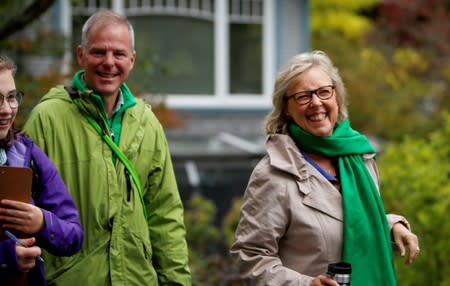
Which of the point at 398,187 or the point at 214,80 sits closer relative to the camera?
the point at 398,187

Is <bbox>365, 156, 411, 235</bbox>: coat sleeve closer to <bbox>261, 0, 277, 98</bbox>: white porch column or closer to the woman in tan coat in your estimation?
the woman in tan coat

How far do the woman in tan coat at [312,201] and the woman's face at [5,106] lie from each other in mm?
1066

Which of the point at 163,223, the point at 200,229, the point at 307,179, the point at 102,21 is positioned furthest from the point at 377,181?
the point at 200,229

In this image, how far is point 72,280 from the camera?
369 centimetres

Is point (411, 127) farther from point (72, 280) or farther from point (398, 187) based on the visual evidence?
point (72, 280)

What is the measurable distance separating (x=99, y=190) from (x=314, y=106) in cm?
100

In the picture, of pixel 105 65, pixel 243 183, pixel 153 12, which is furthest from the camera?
pixel 153 12

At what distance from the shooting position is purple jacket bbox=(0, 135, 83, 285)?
315 centimetres

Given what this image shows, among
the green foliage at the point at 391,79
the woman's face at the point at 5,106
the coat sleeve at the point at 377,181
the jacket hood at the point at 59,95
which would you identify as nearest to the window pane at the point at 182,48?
the green foliage at the point at 391,79

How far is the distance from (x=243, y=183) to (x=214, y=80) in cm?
509

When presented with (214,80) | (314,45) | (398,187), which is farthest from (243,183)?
(314,45)

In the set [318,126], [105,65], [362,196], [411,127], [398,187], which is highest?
[105,65]

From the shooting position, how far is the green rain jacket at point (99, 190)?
12.2 ft

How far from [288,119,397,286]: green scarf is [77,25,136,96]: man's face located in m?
0.82
